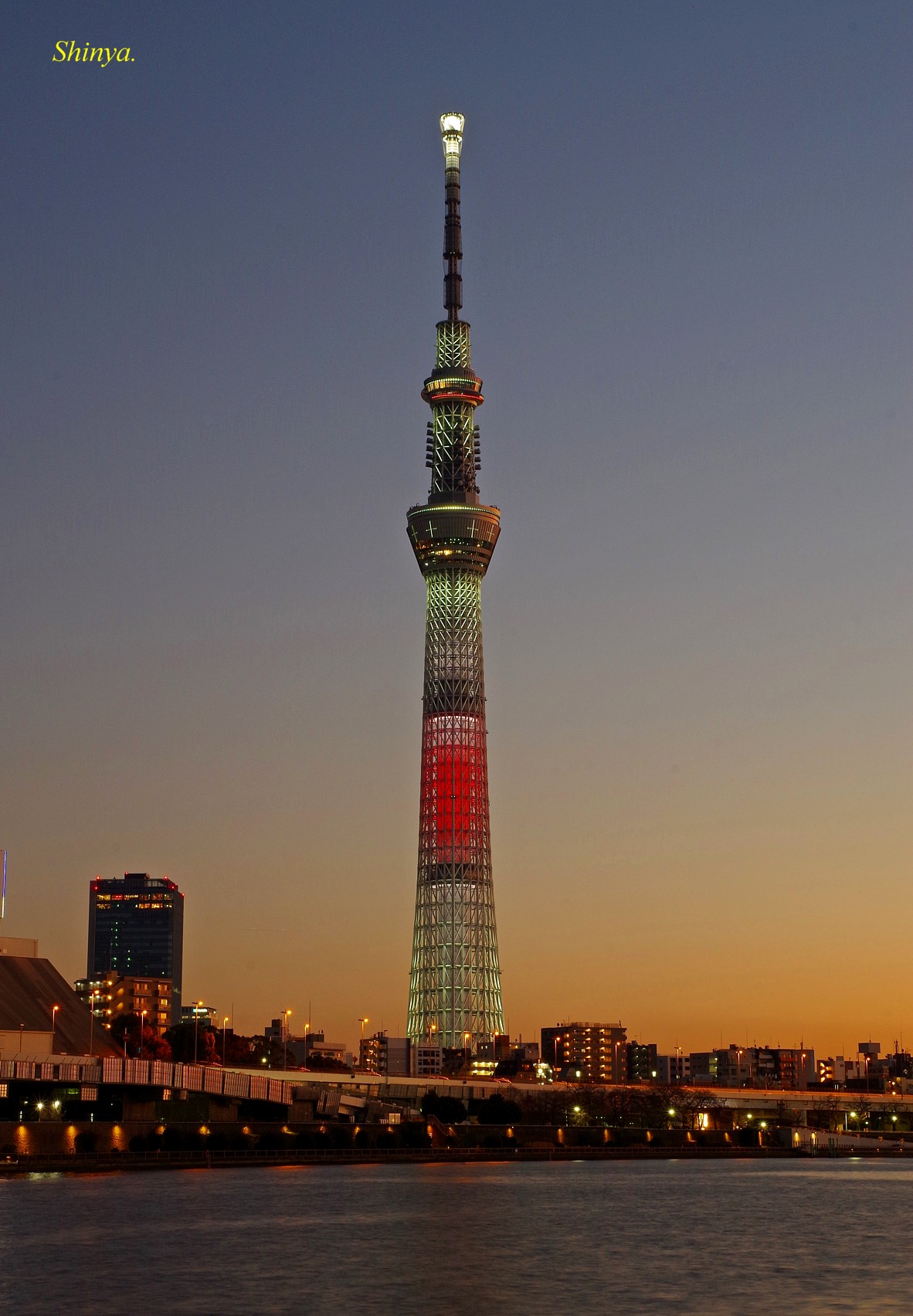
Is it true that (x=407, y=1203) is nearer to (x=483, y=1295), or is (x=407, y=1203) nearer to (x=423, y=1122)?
(x=483, y=1295)

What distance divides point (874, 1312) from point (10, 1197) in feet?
241

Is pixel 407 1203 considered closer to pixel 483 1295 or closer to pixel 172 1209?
pixel 172 1209

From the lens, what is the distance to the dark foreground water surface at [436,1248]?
7875cm

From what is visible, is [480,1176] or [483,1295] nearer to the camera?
[483,1295]

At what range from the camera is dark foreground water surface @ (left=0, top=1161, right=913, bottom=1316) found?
78.8 metres

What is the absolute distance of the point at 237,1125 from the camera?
170500 millimetres

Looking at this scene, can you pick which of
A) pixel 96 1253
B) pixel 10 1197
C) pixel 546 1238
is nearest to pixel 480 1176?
pixel 10 1197

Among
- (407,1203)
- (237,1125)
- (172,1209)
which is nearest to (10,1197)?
(172,1209)

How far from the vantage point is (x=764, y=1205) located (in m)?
141

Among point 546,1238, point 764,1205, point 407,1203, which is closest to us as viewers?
point 546,1238

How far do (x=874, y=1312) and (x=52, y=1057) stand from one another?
9915cm

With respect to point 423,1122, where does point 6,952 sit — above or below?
above

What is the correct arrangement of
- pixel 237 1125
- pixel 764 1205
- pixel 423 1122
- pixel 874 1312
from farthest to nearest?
pixel 423 1122
pixel 237 1125
pixel 764 1205
pixel 874 1312

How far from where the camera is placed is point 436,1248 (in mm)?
98375
